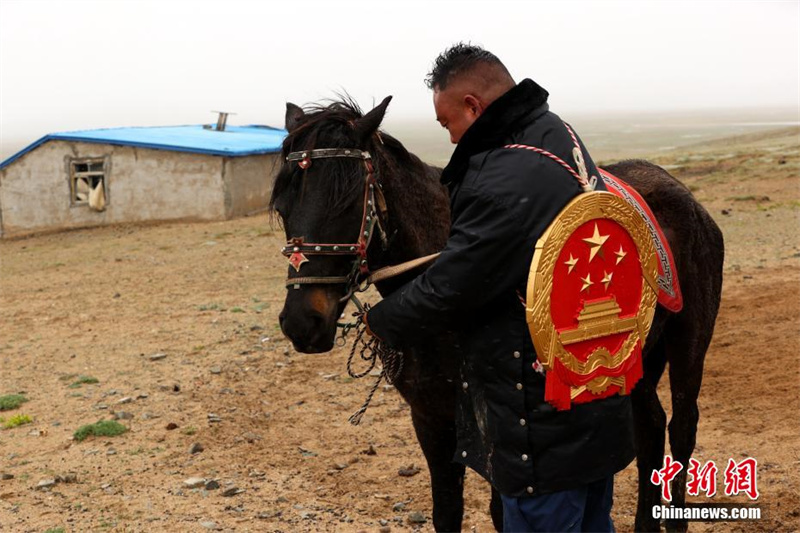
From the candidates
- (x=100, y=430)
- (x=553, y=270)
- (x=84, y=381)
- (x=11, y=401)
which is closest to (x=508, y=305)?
(x=553, y=270)

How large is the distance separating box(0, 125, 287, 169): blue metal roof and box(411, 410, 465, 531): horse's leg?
51.9 feet

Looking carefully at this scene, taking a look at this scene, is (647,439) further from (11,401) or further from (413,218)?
(11,401)

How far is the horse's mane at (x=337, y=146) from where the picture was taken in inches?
124

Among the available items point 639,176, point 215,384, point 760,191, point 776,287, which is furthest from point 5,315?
point 760,191

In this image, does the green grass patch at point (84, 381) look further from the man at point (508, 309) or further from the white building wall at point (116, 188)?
the white building wall at point (116, 188)

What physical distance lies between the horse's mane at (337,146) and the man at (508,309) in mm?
522

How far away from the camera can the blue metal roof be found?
68.0ft

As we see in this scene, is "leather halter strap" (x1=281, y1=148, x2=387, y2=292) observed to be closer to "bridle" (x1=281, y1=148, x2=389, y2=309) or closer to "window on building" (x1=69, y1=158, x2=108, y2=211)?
"bridle" (x1=281, y1=148, x2=389, y2=309)

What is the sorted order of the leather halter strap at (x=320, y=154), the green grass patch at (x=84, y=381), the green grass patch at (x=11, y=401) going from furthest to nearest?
the green grass patch at (x=84, y=381) < the green grass patch at (x=11, y=401) < the leather halter strap at (x=320, y=154)

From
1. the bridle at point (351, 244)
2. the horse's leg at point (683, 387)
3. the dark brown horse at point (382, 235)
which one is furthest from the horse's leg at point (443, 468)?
the horse's leg at point (683, 387)

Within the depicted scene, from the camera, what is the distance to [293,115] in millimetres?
3574

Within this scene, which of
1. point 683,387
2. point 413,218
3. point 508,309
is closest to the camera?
point 508,309

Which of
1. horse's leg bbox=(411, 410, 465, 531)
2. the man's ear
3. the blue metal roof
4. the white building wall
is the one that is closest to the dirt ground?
horse's leg bbox=(411, 410, 465, 531)

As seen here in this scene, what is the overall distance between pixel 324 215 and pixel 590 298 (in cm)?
110
